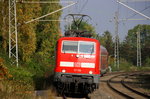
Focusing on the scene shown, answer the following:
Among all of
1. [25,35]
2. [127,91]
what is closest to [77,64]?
[127,91]

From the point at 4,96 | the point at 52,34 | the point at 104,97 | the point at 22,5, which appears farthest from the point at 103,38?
the point at 4,96

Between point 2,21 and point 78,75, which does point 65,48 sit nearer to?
point 78,75

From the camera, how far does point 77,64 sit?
1573cm

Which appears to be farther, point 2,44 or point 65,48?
point 2,44

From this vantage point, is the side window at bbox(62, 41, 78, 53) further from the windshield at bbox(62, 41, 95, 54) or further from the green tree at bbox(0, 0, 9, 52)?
the green tree at bbox(0, 0, 9, 52)

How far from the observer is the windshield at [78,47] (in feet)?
52.6

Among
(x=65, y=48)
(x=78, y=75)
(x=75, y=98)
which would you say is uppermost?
(x=65, y=48)

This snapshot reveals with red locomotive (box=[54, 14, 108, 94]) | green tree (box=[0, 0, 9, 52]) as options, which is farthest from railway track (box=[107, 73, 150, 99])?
green tree (box=[0, 0, 9, 52])

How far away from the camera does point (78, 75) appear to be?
15641 millimetres

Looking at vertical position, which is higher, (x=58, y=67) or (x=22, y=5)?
(x=22, y=5)

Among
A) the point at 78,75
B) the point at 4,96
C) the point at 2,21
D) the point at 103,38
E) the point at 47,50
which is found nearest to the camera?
the point at 4,96

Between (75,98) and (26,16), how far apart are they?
16.3 m

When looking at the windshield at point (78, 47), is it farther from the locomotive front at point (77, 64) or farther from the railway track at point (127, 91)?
the railway track at point (127, 91)

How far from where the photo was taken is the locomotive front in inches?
613
